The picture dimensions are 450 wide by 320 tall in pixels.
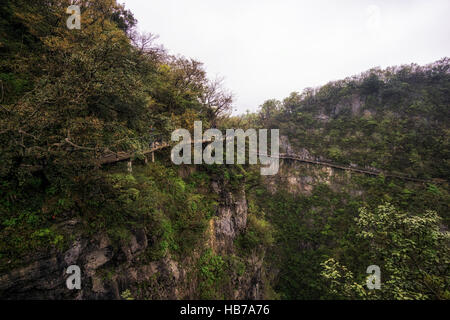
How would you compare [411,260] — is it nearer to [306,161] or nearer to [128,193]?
[128,193]

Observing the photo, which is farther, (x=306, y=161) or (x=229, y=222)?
(x=306, y=161)

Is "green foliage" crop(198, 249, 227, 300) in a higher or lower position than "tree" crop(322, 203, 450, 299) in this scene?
lower

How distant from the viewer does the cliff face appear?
4512mm

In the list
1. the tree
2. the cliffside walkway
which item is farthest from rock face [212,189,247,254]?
the tree

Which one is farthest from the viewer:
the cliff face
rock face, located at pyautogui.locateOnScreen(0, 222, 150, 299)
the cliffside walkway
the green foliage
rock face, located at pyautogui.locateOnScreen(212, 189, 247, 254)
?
rock face, located at pyautogui.locateOnScreen(212, 189, 247, 254)

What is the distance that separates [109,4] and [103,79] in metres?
8.15

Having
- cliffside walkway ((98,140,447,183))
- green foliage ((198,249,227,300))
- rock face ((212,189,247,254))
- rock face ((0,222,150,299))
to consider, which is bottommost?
green foliage ((198,249,227,300))

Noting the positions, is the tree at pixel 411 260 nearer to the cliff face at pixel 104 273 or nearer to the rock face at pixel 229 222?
the cliff face at pixel 104 273

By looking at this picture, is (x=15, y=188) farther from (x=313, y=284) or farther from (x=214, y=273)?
(x=313, y=284)

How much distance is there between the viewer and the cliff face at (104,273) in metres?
4.51

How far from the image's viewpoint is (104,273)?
5.81m

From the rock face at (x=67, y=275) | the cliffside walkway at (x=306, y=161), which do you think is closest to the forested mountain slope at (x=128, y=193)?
the rock face at (x=67, y=275)

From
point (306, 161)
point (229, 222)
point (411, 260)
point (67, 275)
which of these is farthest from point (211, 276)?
point (306, 161)

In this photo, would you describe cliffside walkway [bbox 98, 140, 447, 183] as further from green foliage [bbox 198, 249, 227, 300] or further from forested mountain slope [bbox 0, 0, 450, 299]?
green foliage [bbox 198, 249, 227, 300]
